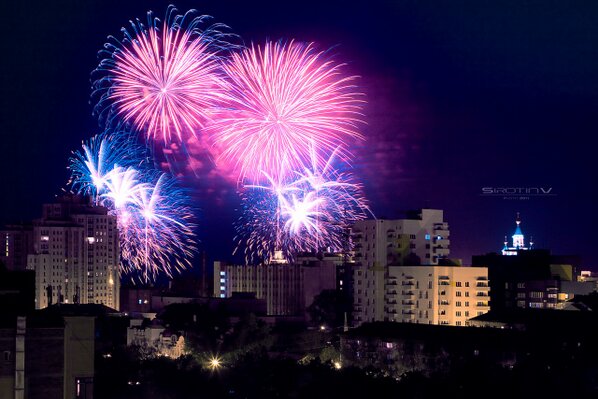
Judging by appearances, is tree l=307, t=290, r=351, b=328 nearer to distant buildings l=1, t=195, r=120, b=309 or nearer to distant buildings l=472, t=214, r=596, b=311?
distant buildings l=472, t=214, r=596, b=311

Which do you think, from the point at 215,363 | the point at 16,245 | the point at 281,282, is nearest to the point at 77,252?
the point at 16,245

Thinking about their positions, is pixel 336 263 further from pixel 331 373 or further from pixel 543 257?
pixel 331 373

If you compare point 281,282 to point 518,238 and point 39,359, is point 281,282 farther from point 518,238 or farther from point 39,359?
point 39,359

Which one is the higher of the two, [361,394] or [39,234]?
[39,234]

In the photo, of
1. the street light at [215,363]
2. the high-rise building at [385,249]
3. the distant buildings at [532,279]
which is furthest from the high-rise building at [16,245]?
the street light at [215,363]

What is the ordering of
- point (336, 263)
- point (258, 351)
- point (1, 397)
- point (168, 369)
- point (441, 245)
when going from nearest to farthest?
point (1, 397), point (168, 369), point (258, 351), point (441, 245), point (336, 263)

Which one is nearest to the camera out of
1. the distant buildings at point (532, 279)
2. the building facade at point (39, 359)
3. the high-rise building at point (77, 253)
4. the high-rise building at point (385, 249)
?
the building facade at point (39, 359)

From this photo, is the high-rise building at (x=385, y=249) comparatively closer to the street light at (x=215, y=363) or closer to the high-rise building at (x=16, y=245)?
the street light at (x=215, y=363)

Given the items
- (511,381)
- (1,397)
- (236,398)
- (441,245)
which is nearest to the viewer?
(1,397)

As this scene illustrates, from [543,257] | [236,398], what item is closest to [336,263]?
[543,257]

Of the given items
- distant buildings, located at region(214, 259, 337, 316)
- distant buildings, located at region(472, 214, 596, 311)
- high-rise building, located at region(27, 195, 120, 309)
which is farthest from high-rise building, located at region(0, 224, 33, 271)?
distant buildings, located at region(472, 214, 596, 311)
